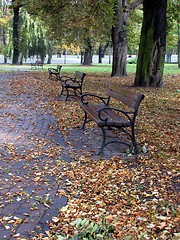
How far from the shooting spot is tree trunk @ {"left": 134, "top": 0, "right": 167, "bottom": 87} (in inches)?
537

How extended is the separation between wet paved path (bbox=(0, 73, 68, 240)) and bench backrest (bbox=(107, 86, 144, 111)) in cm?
129

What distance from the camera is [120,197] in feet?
13.0

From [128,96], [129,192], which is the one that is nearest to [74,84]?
[128,96]

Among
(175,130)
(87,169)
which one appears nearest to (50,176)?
(87,169)

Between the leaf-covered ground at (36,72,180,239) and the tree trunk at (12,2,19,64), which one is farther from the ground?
the tree trunk at (12,2,19,64)

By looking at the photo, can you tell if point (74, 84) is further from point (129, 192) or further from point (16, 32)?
point (16, 32)

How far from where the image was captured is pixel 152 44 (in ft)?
46.0

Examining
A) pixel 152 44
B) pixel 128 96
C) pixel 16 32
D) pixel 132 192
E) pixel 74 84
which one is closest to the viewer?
pixel 132 192

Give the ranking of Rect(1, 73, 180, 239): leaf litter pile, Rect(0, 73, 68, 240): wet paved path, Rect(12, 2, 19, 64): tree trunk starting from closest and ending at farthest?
Rect(1, 73, 180, 239): leaf litter pile
Rect(0, 73, 68, 240): wet paved path
Rect(12, 2, 19, 64): tree trunk

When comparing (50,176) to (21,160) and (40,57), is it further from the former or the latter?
(40,57)

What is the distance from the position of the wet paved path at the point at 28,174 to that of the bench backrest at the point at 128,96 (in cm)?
129

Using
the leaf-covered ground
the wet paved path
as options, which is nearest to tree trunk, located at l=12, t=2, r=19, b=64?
the wet paved path

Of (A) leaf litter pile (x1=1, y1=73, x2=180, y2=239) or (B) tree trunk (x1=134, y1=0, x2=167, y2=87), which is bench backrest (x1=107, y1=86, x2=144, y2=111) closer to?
(A) leaf litter pile (x1=1, y1=73, x2=180, y2=239)

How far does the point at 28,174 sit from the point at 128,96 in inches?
86.9
